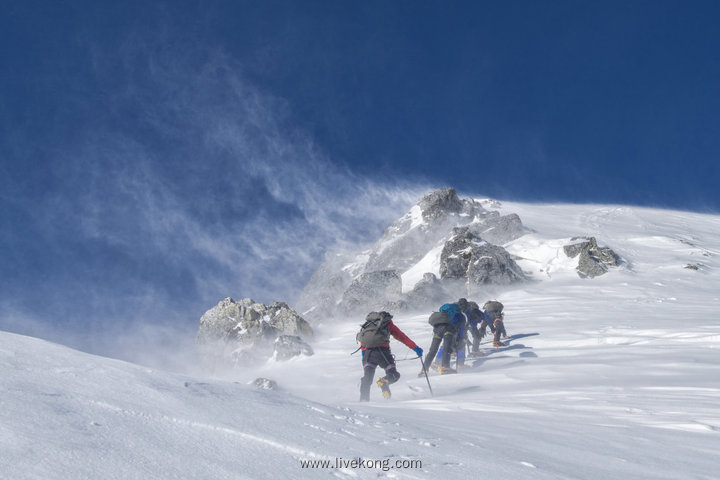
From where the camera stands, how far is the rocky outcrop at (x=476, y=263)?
98.3 feet

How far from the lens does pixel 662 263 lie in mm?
31188

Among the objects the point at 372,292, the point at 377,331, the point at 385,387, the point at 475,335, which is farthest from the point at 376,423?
the point at 372,292

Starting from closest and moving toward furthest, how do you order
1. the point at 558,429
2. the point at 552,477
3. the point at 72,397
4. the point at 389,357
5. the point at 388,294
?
the point at 552,477 < the point at 72,397 < the point at 558,429 < the point at 389,357 < the point at 388,294

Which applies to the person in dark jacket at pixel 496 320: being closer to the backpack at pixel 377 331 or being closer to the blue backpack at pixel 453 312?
the blue backpack at pixel 453 312

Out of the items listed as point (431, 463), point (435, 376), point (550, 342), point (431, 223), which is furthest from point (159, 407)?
point (431, 223)

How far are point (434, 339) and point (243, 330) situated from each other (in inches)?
772

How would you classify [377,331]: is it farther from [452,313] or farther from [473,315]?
[473,315]

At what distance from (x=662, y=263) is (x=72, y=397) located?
3430 centimetres

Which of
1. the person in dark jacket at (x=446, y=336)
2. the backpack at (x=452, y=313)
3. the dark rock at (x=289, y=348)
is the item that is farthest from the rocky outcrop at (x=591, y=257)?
the person in dark jacket at (x=446, y=336)

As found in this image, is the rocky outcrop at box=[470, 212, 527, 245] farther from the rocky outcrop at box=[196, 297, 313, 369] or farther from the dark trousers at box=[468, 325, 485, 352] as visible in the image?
the dark trousers at box=[468, 325, 485, 352]

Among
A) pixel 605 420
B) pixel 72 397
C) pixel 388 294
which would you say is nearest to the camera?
pixel 72 397

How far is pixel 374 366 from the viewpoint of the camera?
30.3ft

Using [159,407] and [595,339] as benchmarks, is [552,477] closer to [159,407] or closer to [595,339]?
[159,407]

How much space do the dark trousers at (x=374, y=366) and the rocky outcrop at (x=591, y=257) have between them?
24042 mm
